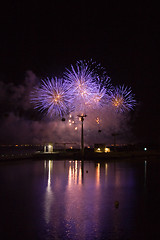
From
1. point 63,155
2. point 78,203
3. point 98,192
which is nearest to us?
point 78,203

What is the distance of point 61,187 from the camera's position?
57.3 feet

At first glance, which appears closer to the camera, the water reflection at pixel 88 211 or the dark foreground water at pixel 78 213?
Answer: the dark foreground water at pixel 78 213

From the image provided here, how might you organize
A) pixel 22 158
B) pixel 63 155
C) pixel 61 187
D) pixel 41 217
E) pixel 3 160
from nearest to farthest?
pixel 41 217 → pixel 61 187 → pixel 3 160 → pixel 22 158 → pixel 63 155

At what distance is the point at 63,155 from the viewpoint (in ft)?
181

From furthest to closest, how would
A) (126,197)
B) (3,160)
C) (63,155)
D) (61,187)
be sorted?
(63,155), (3,160), (61,187), (126,197)

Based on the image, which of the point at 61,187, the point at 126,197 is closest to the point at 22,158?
the point at 61,187

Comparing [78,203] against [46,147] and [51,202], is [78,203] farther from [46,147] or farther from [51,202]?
[46,147]

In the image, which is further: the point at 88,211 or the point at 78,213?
the point at 88,211

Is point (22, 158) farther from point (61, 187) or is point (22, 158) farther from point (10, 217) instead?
point (10, 217)

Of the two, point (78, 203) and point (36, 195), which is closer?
point (78, 203)

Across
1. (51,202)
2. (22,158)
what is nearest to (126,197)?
(51,202)

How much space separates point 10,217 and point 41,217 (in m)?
1.00

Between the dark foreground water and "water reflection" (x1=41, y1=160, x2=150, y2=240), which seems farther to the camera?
"water reflection" (x1=41, y1=160, x2=150, y2=240)

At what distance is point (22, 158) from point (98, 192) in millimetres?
34316
